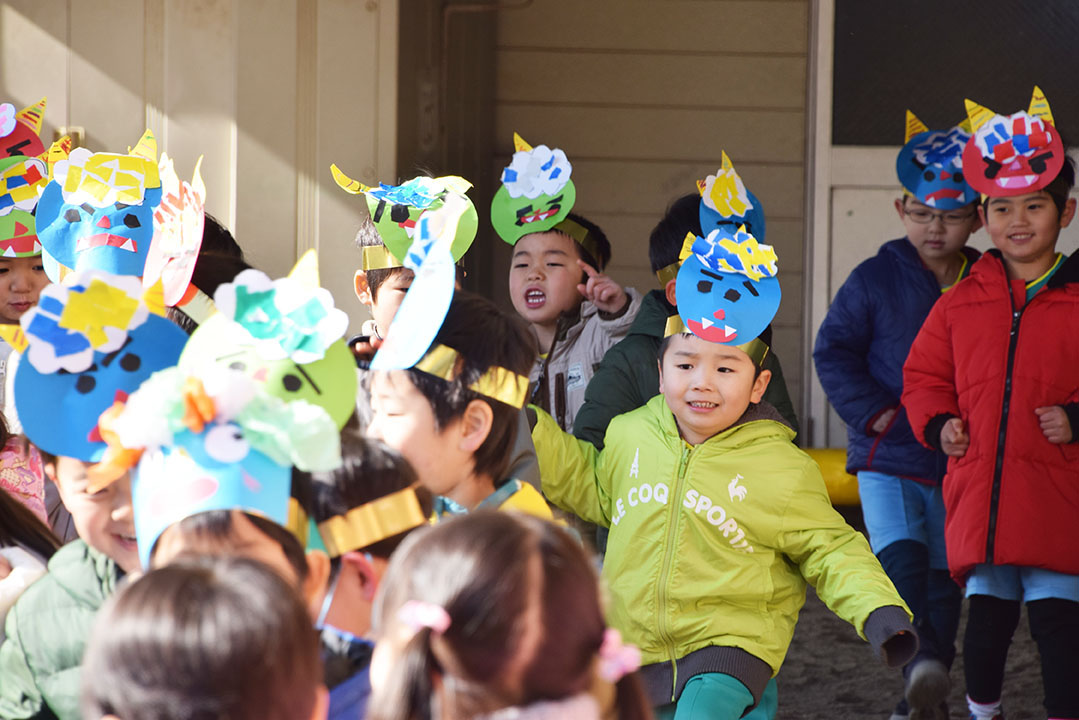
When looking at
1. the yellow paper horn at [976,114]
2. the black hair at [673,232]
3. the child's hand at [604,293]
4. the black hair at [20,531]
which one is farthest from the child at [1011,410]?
the black hair at [20,531]

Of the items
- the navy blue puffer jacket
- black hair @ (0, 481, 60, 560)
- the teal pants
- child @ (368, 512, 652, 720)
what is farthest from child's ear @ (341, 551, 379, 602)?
the navy blue puffer jacket

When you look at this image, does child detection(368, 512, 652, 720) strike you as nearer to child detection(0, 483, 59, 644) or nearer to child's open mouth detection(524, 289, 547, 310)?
child detection(0, 483, 59, 644)

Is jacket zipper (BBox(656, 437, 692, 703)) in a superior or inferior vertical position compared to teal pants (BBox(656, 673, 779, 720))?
superior

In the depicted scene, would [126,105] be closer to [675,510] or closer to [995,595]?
[675,510]

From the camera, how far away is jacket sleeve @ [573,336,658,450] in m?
3.42

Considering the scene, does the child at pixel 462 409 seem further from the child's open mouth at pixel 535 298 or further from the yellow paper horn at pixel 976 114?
the yellow paper horn at pixel 976 114

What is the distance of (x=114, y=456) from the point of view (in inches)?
68.2

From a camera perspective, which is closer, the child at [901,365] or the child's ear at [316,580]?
the child's ear at [316,580]

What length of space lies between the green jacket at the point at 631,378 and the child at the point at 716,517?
344 mm

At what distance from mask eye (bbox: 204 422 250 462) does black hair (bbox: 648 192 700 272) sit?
87.8 inches

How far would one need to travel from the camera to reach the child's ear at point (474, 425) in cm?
230

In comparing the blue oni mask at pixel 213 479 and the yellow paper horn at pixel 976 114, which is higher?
the yellow paper horn at pixel 976 114

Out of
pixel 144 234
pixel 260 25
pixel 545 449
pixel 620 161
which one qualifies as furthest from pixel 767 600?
pixel 620 161

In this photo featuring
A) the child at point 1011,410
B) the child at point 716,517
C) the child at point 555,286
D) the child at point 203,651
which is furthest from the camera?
the child at point 555,286
